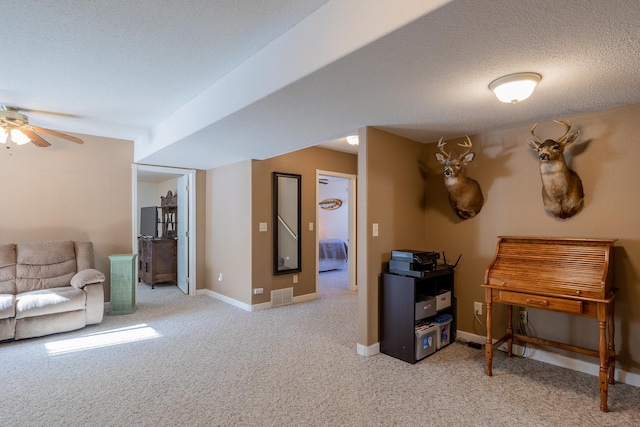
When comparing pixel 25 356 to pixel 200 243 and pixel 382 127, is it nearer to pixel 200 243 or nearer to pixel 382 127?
pixel 200 243

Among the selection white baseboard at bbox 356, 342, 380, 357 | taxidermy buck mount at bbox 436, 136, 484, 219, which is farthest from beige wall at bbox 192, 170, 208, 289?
taxidermy buck mount at bbox 436, 136, 484, 219

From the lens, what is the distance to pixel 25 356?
3027 mm

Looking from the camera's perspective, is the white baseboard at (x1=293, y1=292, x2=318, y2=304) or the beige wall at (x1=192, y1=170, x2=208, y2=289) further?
the beige wall at (x1=192, y1=170, x2=208, y2=289)

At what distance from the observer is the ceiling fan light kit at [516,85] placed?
1.96 meters

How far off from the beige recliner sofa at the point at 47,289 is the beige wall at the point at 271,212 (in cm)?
191

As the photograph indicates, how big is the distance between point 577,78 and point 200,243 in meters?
5.20

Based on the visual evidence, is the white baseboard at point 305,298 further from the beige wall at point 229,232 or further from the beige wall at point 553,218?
the beige wall at point 553,218

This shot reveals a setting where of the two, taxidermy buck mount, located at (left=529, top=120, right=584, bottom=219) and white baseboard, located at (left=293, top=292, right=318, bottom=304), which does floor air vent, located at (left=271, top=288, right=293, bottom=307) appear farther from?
taxidermy buck mount, located at (left=529, top=120, right=584, bottom=219)

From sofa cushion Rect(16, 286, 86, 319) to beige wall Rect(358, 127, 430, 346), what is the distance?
10.2 ft

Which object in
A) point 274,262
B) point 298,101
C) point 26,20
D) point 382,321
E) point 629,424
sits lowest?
point 629,424

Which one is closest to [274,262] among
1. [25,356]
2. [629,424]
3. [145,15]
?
[25,356]

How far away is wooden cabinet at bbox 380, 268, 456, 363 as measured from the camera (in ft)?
9.53

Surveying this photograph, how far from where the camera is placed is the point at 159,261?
6.12 meters

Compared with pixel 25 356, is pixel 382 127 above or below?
above
